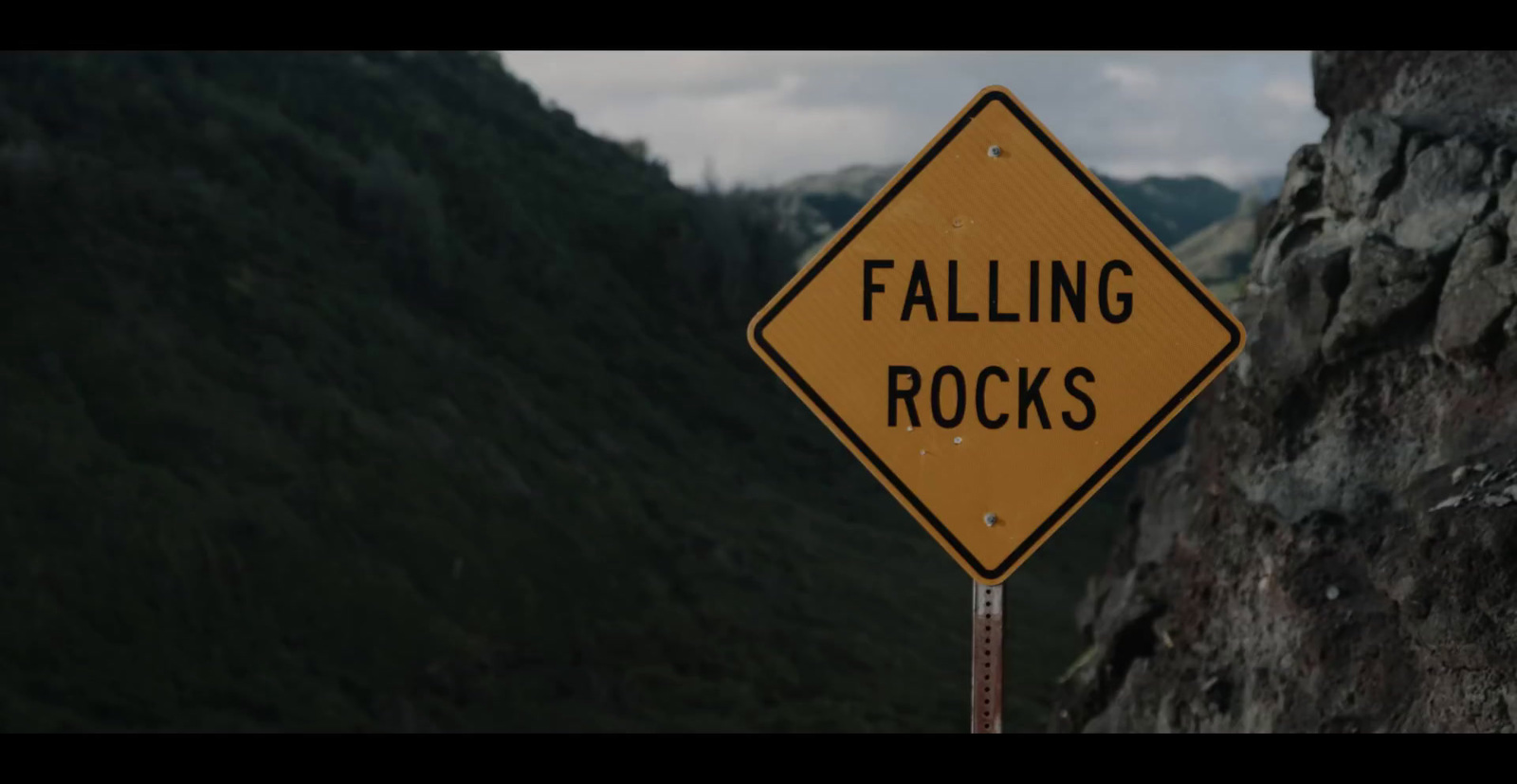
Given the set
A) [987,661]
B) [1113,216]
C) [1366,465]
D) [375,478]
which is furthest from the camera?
[375,478]

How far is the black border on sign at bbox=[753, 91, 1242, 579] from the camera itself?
4.30 m

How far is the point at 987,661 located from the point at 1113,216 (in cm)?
124

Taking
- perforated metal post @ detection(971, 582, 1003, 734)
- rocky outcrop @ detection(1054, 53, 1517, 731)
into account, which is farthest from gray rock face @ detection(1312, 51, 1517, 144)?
perforated metal post @ detection(971, 582, 1003, 734)

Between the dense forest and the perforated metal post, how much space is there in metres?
Result: 11.5

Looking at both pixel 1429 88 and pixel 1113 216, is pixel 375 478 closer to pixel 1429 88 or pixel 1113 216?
pixel 1429 88

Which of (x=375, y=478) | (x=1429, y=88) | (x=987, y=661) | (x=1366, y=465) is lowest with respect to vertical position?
(x=1366, y=465)

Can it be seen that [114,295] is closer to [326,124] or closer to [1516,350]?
[326,124]

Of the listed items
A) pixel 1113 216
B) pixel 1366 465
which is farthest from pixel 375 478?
pixel 1113 216

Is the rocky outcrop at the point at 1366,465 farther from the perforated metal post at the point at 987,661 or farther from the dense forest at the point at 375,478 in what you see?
the dense forest at the point at 375,478

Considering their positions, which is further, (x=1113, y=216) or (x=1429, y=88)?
(x=1429, y=88)

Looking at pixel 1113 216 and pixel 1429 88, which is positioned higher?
pixel 1113 216

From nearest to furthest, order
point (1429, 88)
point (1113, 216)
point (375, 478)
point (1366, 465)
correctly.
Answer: point (1113, 216)
point (1366, 465)
point (1429, 88)
point (375, 478)

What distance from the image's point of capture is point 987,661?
4.15 meters

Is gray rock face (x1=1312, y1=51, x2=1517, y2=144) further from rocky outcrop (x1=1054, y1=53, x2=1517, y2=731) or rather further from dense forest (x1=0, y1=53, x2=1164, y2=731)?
dense forest (x1=0, y1=53, x2=1164, y2=731)
